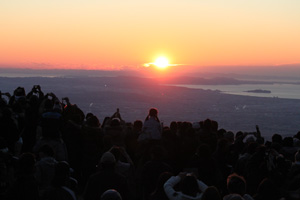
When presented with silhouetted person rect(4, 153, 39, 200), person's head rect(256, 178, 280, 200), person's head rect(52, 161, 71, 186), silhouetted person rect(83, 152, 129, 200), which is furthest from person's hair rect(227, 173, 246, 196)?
silhouetted person rect(4, 153, 39, 200)

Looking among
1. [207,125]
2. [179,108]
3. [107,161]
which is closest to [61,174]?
[107,161]

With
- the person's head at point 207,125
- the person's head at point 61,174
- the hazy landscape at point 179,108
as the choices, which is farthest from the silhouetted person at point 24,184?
the hazy landscape at point 179,108

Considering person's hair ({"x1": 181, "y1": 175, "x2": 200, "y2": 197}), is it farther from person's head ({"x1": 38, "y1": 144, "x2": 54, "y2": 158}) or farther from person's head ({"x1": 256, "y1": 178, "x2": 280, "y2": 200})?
person's head ({"x1": 38, "y1": 144, "x2": 54, "y2": 158})

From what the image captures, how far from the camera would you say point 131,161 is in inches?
310

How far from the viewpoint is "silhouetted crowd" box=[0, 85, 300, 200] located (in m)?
5.87

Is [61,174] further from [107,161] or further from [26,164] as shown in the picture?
[107,161]

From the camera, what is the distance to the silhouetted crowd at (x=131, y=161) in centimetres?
587

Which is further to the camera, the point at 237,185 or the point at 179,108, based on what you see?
the point at 179,108

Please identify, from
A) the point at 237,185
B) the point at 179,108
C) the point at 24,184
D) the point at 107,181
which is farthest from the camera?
the point at 179,108

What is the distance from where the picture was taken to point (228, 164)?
9.52 metres

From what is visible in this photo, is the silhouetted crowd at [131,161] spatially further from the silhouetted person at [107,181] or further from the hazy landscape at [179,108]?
the hazy landscape at [179,108]

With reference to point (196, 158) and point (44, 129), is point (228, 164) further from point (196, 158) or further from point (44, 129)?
point (44, 129)

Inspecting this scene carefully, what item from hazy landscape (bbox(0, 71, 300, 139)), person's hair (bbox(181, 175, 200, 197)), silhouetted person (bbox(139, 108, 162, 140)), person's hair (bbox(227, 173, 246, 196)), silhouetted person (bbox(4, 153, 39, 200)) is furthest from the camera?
hazy landscape (bbox(0, 71, 300, 139))

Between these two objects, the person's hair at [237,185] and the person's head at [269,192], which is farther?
the person's head at [269,192]
